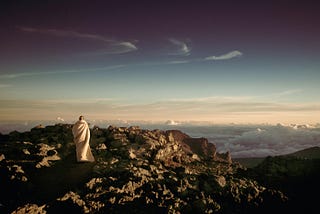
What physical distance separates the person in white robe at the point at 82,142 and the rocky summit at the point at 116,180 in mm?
554

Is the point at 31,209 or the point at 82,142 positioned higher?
the point at 82,142

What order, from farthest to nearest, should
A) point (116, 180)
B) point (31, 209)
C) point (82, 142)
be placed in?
point (82, 142)
point (116, 180)
point (31, 209)

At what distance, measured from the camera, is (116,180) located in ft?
67.7

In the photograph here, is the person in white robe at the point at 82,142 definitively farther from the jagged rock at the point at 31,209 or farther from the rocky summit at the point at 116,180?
the jagged rock at the point at 31,209

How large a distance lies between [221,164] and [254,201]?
8.72m

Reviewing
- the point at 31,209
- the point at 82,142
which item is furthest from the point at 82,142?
the point at 31,209

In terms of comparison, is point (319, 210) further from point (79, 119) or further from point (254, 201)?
point (79, 119)

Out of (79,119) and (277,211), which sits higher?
(79,119)

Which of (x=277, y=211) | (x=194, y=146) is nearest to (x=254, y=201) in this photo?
(x=277, y=211)

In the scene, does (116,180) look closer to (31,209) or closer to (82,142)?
(82,142)

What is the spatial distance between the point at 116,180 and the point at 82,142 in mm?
4039

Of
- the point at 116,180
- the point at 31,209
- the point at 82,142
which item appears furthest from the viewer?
the point at 82,142

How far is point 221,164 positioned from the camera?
31.9 metres

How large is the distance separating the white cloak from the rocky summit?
1.82 ft
